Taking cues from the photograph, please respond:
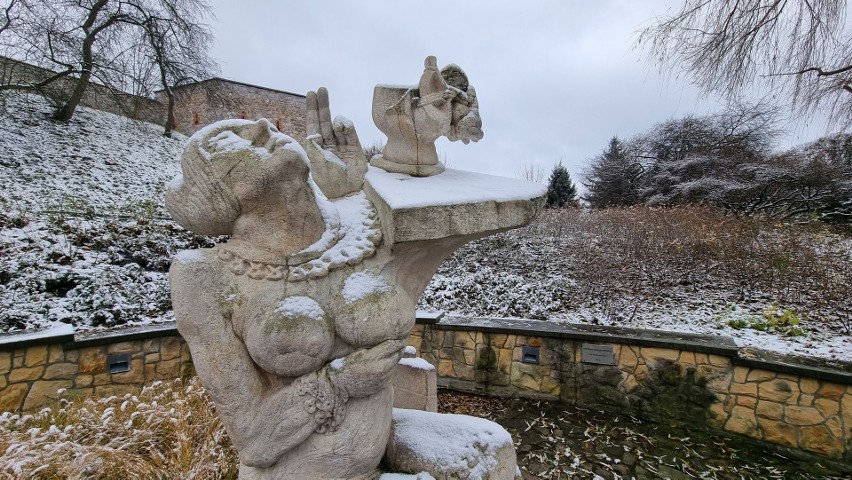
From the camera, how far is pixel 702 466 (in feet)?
11.2

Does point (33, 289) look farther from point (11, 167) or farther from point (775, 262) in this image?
point (775, 262)

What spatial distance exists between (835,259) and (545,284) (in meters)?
4.41

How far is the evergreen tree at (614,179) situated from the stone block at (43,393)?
55.5 feet

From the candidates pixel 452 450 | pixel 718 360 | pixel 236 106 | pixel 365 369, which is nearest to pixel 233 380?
pixel 365 369

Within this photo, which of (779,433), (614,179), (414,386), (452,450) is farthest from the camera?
(614,179)

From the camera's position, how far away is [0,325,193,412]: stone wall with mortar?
383 centimetres

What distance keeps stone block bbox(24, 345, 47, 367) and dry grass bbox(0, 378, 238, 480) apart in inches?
24.6

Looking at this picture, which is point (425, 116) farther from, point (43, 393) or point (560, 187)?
point (560, 187)

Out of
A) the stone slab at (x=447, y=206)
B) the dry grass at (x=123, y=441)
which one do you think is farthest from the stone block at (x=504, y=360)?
the stone slab at (x=447, y=206)

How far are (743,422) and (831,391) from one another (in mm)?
695

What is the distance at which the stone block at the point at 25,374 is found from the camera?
3.82 meters

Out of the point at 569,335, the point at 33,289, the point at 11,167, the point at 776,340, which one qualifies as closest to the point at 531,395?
the point at 569,335

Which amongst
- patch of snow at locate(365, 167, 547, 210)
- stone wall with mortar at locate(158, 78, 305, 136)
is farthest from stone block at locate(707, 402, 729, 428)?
stone wall with mortar at locate(158, 78, 305, 136)

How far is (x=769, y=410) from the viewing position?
3.65 meters
